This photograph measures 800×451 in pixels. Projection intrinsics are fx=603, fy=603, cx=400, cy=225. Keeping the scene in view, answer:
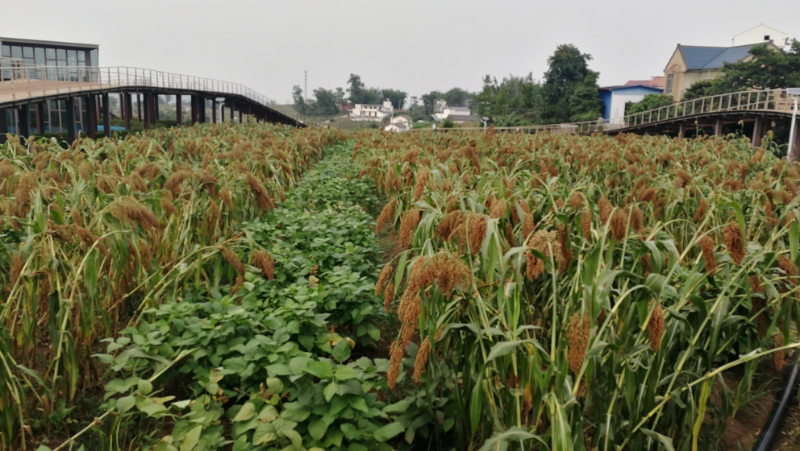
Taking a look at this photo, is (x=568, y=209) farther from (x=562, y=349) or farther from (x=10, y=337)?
(x=10, y=337)

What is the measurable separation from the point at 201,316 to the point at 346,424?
1300 mm

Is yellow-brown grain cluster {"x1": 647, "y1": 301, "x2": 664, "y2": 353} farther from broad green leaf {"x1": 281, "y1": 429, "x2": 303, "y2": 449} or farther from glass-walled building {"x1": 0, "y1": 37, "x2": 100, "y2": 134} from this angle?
glass-walled building {"x1": 0, "y1": 37, "x2": 100, "y2": 134}

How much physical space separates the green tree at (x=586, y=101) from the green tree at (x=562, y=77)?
142 centimetres

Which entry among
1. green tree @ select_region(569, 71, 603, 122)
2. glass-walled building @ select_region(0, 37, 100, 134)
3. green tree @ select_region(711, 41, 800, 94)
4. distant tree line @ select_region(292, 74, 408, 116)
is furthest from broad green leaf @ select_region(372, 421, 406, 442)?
distant tree line @ select_region(292, 74, 408, 116)

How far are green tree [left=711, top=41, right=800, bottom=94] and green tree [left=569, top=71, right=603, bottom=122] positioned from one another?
43.1 feet

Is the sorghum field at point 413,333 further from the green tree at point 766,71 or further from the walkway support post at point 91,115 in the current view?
the green tree at point 766,71

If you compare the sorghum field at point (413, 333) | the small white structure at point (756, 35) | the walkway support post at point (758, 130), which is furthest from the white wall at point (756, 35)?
the sorghum field at point (413, 333)

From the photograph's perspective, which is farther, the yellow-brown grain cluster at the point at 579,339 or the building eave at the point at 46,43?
the building eave at the point at 46,43

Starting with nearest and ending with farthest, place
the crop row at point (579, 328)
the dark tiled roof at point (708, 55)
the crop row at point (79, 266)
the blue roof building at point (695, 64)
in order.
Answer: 1. the crop row at point (579, 328)
2. the crop row at point (79, 266)
3. the dark tiled roof at point (708, 55)
4. the blue roof building at point (695, 64)

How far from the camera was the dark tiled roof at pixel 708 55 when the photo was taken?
4603 cm

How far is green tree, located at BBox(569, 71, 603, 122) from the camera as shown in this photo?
48.7 meters

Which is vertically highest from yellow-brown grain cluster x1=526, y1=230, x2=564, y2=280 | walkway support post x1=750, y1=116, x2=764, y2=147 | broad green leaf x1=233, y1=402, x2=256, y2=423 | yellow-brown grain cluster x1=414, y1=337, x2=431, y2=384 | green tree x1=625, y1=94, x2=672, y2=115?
green tree x1=625, y1=94, x2=672, y2=115

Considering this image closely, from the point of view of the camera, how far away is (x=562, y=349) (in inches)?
80.7

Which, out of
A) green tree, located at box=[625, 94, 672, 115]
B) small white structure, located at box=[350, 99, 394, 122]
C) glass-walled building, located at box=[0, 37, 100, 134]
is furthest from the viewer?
small white structure, located at box=[350, 99, 394, 122]
